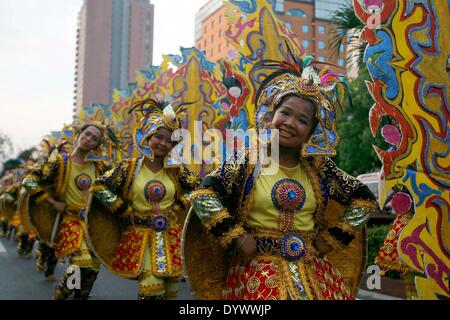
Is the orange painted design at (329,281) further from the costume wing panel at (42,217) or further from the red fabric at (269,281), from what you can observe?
the costume wing panel at (42,217)

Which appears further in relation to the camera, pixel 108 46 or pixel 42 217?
pixel 108 46

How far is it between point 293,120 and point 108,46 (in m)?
64.8

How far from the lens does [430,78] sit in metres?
3.60

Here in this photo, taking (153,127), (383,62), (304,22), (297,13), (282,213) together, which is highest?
(297,13)

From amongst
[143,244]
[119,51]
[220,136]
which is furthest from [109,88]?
[143,244]

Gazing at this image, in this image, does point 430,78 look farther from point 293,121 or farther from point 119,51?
point 119,51

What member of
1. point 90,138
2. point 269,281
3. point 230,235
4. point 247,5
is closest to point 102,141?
point 90,138

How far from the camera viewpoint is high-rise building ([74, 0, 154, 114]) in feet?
199

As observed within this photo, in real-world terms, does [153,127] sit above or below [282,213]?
above

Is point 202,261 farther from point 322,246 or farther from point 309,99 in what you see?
point 309,99

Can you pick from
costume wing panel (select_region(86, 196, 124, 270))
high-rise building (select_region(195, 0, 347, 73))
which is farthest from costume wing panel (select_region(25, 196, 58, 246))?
high-rise building (select_region(195, 0, 347, 73))

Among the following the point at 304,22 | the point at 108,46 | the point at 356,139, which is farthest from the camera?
the point at 108,46

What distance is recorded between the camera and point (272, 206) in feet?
10.2
